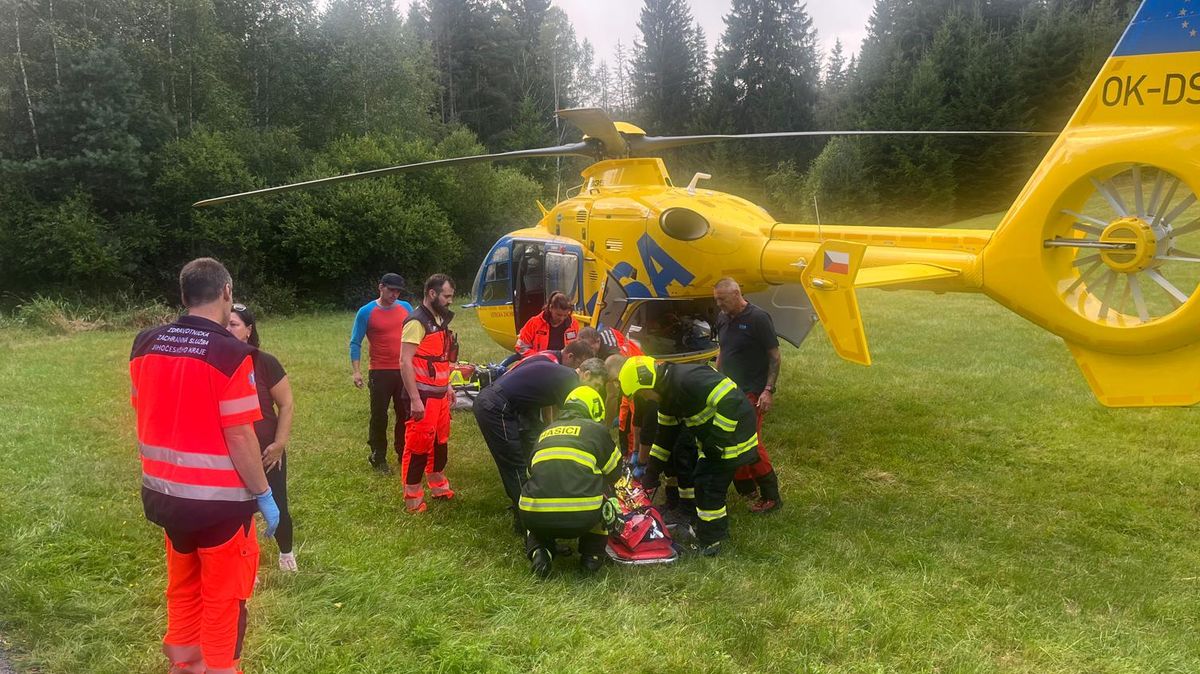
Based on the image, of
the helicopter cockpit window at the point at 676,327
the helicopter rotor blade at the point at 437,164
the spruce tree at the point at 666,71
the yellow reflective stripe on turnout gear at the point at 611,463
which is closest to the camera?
the yellow reflective stripe on turnout gear at the point at 611,463

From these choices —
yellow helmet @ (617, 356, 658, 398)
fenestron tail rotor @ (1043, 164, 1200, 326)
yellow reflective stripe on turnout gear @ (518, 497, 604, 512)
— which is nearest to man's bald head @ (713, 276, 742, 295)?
yellow helmet @ (617, 356, 658, 398)

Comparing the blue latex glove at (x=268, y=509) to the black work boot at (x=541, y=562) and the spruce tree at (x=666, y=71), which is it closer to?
the black work boot at (x=541, y=562)

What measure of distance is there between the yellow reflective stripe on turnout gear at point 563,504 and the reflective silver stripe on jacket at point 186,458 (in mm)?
1837

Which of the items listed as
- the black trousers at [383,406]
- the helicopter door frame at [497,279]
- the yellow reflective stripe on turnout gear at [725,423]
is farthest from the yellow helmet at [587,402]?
the helicopter door frame at [497,279]

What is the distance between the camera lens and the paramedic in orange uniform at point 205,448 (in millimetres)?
2613

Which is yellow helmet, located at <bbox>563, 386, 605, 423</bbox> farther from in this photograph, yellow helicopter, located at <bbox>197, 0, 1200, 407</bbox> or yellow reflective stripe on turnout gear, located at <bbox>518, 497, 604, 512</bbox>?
yellow helicopter, located at <bbox>197, 0, 1200, 407</bbox>

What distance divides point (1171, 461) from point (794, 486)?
360 cm

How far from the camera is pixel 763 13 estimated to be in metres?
43.6

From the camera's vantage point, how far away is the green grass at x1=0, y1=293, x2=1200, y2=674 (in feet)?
11.4

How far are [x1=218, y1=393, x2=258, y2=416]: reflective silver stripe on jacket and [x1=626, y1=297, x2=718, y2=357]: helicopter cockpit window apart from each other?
5107mm

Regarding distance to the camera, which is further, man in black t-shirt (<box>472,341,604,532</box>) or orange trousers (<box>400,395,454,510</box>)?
orange trousers (<box>400,395,454,510</box>)

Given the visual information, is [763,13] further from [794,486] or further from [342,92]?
[794,486]

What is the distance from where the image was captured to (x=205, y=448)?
2654 mm

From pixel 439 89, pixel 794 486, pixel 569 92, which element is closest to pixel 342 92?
pixel 439 89
